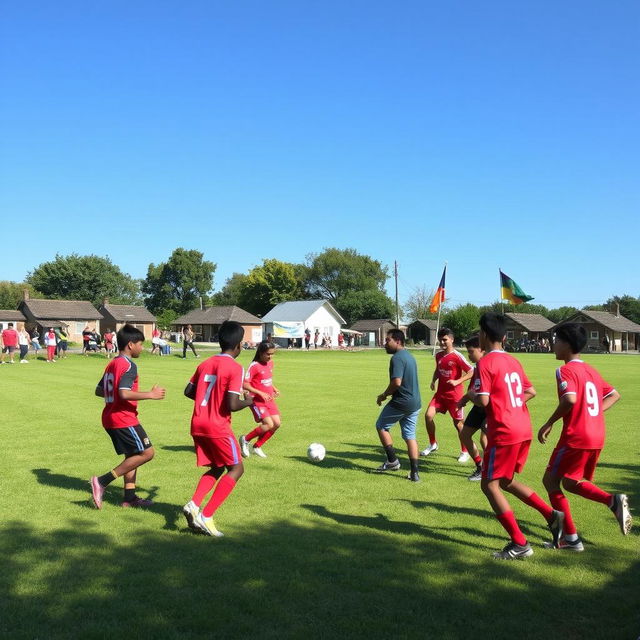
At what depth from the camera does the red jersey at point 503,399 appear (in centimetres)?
538

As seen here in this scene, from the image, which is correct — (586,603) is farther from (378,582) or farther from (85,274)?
(85,274)

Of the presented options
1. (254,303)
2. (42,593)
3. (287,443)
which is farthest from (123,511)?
(254,303)

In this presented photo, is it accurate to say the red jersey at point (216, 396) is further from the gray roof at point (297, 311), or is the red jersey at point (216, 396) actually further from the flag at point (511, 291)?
the gray roof at point (297, 311)

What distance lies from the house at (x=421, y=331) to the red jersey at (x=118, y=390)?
298 feet

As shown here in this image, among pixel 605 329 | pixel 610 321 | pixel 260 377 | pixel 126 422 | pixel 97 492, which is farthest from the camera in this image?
pixel 610 321

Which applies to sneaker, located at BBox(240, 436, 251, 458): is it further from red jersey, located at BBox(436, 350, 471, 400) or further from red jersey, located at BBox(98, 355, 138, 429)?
red jersey, located at BBox(436, 350, 471, 400)

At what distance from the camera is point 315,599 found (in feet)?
14.5

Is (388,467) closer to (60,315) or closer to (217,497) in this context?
(217,497)

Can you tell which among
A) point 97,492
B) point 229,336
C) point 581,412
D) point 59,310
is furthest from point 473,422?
point 59,310

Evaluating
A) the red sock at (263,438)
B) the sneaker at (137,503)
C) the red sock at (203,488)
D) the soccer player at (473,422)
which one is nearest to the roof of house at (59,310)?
the red sock at (263,438)

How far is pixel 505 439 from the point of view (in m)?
5.36

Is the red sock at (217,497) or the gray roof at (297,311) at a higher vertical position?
the gray roof at (297,311)

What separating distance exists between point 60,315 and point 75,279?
24508mm

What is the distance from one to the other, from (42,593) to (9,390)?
1614 cm
